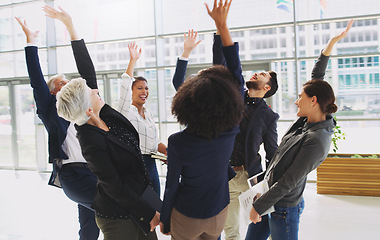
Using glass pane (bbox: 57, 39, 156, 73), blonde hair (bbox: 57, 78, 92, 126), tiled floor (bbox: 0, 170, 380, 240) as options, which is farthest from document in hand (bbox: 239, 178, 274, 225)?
glass pane (bbox: 57, 39, 156, 73)

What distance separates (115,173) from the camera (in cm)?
155

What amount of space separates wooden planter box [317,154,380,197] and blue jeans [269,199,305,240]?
3413 millimetres

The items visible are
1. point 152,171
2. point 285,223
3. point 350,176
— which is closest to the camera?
point 285,223

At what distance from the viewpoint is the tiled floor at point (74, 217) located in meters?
3.57

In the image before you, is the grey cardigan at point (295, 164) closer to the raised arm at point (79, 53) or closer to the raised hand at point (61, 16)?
the raised arm at point (79, 53)

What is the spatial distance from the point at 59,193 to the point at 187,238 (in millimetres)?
4668

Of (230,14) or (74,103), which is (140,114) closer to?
(74,103)

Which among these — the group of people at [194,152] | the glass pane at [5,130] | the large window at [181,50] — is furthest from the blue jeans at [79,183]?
the glass pane at [5,130]

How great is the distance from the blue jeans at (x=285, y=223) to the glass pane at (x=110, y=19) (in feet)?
19.5

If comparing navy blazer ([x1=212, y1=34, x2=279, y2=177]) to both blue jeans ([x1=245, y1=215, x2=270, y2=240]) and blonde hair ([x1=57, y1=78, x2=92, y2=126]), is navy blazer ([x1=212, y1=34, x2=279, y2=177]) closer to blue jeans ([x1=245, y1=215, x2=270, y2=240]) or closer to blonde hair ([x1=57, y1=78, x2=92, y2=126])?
blue jeans ([x1=245, y1=215, x2=270, y2=240])

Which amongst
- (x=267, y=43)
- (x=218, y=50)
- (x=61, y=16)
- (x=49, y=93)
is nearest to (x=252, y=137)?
(x=218, y=50)

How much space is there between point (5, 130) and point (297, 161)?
847cm

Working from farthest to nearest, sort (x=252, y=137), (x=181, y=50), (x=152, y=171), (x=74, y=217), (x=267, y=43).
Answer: (x=181, y=50)
(x=267, y=43)
(x=74, y=217)
(x=152, y=171)
(x=252, y=137)

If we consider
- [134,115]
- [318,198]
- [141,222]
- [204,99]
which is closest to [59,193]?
[134,115]
